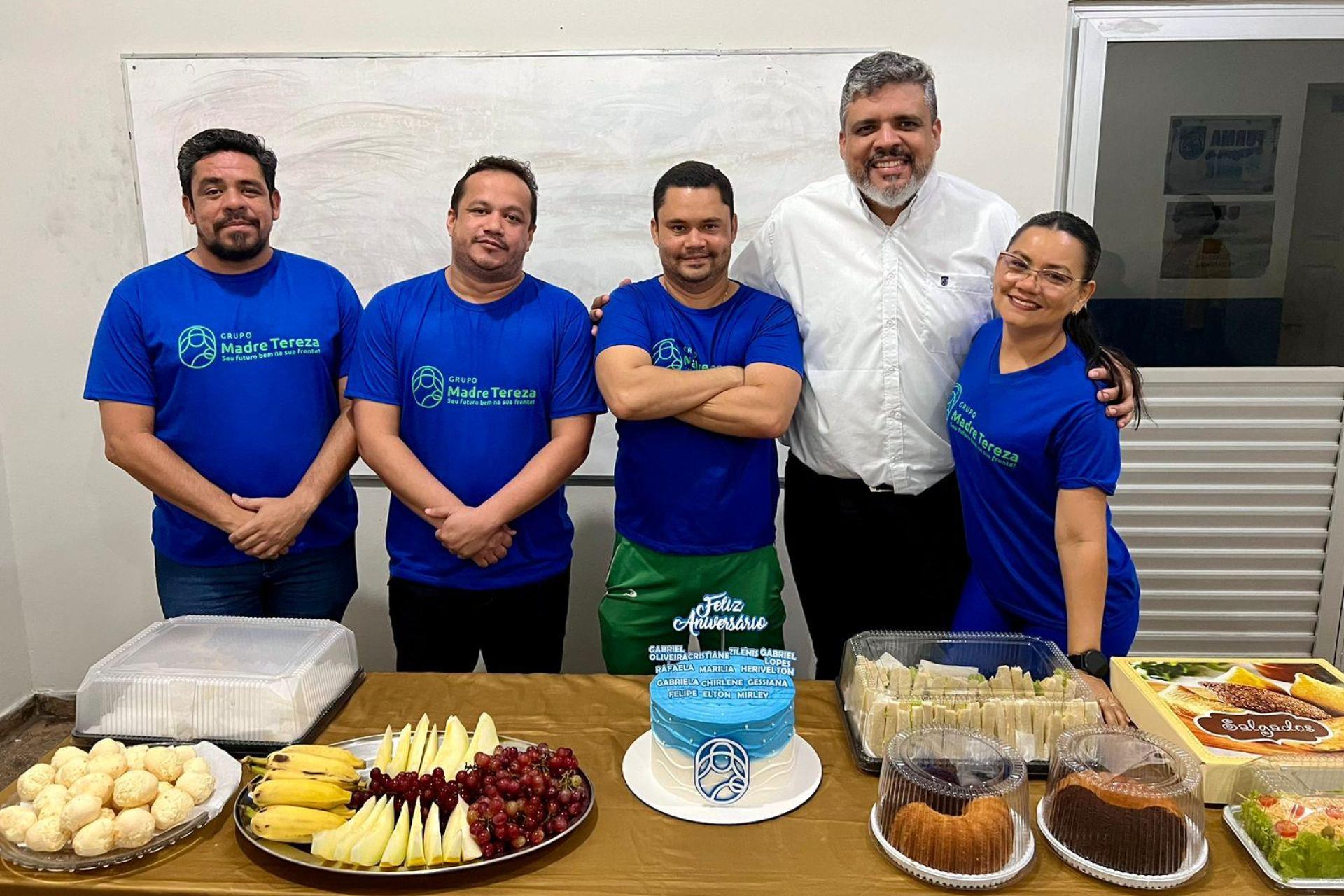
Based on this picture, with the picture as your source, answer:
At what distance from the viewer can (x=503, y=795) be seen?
4.52ft

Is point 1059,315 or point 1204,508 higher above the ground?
point 1059,315

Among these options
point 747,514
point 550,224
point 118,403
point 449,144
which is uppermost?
point 449,144

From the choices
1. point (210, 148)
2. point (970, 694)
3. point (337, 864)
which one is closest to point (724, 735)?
point (970, 694)

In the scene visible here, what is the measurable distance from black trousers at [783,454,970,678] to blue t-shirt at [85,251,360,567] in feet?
4.15

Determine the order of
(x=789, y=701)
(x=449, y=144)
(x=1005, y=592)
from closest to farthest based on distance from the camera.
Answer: (x=789, y=701) < (x=1005, y=592) < (x=449, y=144)

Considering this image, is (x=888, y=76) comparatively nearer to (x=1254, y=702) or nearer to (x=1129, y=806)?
(x=1254, y=702)

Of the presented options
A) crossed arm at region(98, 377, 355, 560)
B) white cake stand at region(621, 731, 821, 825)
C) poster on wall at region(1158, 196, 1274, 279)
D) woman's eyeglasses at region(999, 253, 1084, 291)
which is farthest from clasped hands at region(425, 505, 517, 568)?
poster on wall at region(1158, 196, 1274, 279)

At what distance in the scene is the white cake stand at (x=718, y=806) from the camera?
1420 mm

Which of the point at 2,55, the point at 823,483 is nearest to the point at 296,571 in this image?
the point at 823,483

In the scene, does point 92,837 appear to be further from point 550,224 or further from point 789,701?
point 550,224

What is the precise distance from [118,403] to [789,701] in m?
1.80

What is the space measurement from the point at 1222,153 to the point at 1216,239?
10.8 inches

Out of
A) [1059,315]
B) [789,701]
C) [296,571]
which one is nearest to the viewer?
[789,701]

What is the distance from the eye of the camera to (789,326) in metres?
2.30
